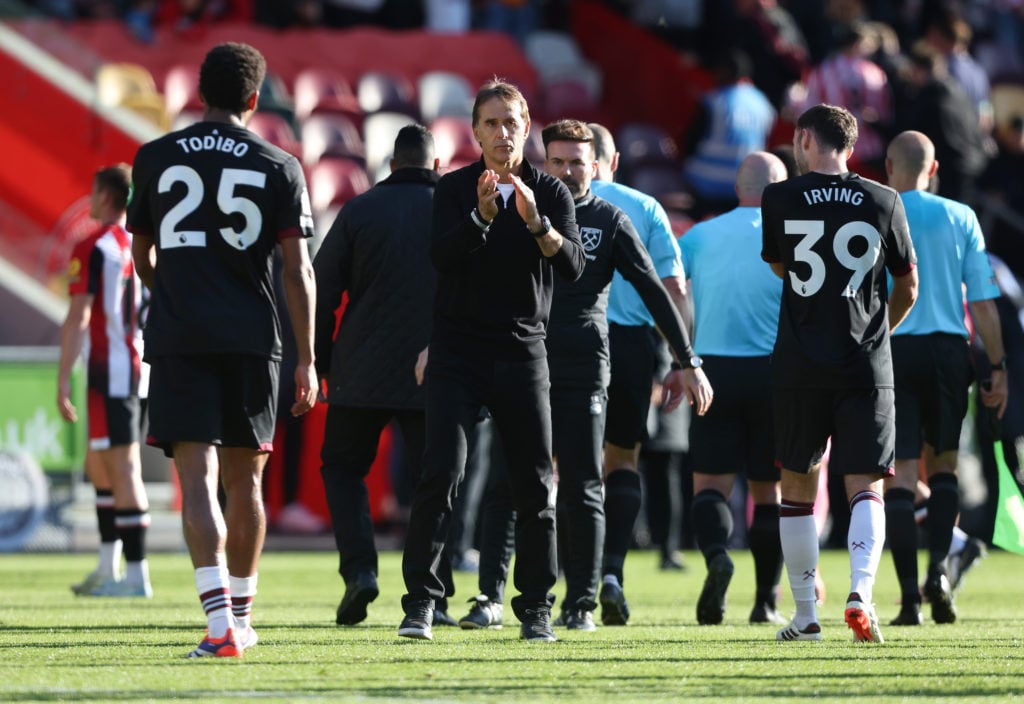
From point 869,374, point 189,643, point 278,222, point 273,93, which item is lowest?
point 189,643

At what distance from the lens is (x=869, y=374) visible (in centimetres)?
750

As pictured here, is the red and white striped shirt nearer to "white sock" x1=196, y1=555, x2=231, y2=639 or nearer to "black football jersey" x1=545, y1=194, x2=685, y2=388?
"black football jersey" x1=545, y1=194, x2=685, y2=388

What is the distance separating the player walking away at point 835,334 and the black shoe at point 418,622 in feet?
4.71

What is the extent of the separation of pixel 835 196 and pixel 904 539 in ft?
6.36

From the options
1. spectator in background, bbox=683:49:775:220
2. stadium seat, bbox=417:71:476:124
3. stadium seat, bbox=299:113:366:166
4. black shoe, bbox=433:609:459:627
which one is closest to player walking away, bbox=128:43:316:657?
black shoe, bbox=433:609:459:627

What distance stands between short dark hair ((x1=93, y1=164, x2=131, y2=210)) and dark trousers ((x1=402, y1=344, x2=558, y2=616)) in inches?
150

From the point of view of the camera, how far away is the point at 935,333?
9.04 metres

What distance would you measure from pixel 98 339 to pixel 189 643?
12.1 feet

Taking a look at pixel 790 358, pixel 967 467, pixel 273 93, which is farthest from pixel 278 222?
pixel 273 93

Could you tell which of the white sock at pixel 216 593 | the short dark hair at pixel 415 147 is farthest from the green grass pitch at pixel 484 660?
the short dark hair at pixel 415 147

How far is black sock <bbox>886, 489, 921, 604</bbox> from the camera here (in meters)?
8.64

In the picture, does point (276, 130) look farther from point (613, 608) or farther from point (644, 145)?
point (613, 608)

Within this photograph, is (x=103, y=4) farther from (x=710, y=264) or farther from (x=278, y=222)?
(x=278, y=222)

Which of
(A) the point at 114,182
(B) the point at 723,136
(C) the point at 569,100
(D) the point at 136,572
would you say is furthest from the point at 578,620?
(C) the point at 569,100
